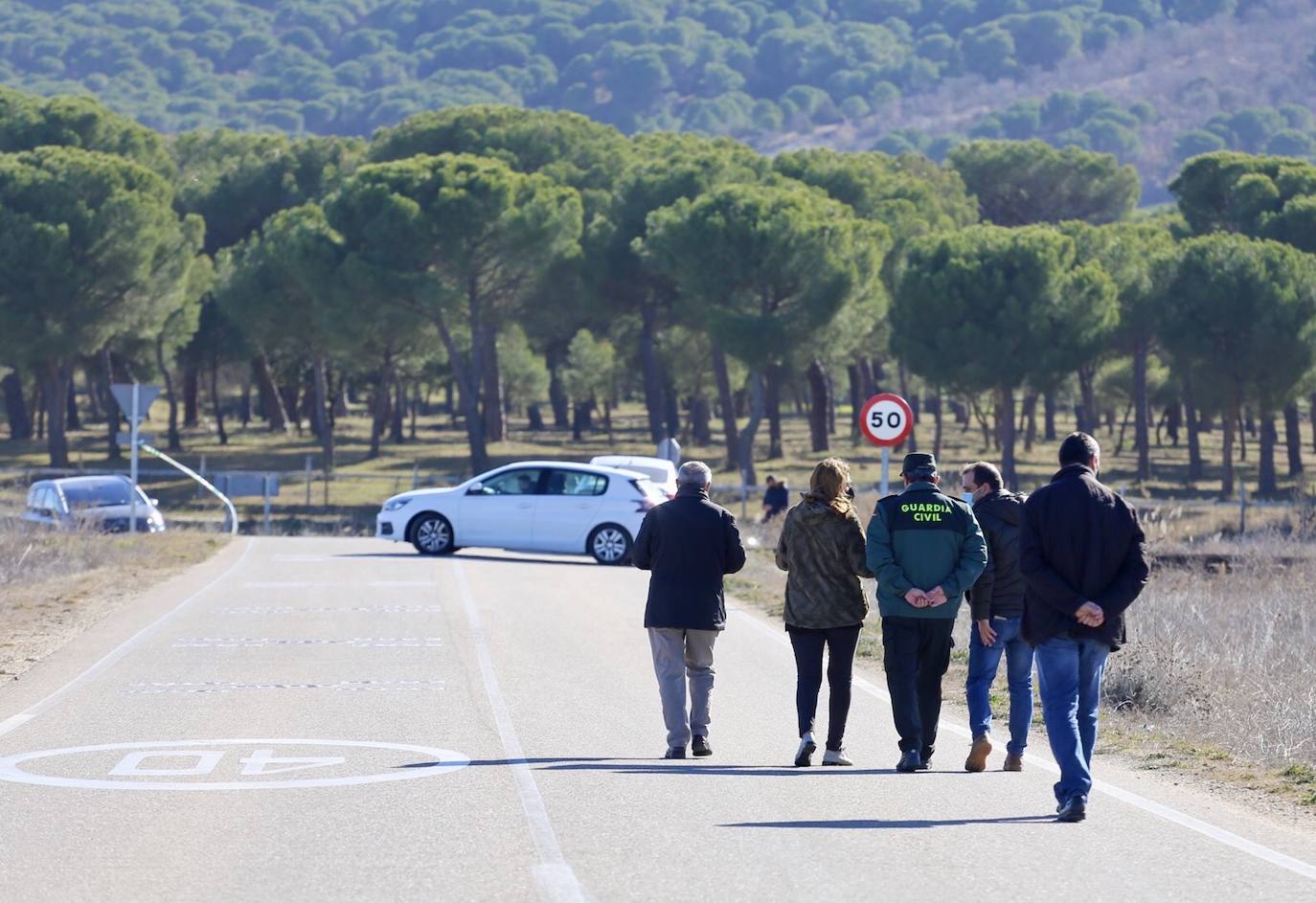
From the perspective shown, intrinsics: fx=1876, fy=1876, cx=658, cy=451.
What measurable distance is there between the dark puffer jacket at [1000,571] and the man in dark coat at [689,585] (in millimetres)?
1421

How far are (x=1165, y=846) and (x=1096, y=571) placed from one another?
132 centimetres

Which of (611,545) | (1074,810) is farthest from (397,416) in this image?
(1074,810)

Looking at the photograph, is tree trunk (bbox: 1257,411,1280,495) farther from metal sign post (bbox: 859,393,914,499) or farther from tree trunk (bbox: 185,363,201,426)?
→ tree trunk (bbox: 185,363,201,426)

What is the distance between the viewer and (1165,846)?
320 inches

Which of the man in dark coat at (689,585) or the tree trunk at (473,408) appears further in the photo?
the tree trunk at (473,408)

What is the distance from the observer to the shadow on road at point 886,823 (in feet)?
27.9

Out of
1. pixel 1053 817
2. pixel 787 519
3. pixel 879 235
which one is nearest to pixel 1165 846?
pixel 1053 817

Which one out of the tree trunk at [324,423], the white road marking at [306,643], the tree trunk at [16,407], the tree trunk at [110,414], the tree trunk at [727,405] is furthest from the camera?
the tree trunk at [16,407]

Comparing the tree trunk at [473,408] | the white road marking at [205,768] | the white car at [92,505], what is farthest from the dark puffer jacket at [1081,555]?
the tree trunk at [473,408]

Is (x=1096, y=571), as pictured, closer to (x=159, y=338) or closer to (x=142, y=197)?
(x=142, y=197)

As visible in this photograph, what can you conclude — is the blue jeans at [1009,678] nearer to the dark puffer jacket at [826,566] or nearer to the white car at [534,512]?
the dark puffer jacket at [826,566]

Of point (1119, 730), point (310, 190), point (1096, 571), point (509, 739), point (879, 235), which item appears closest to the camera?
point (1096, 571)

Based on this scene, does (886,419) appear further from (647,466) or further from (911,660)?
(911,660)

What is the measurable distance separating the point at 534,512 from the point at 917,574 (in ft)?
63.4
